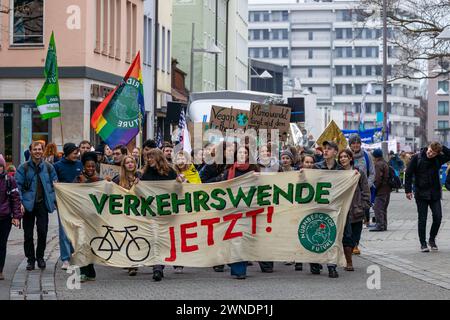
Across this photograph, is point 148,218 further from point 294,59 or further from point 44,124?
point 294,59

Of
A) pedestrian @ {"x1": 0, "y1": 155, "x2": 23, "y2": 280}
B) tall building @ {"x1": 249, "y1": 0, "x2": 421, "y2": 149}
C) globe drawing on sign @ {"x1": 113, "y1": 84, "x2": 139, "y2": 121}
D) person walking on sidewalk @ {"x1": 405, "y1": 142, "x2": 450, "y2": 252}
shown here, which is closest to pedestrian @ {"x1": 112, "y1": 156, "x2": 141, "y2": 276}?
pedestrian @ {"x1": 0, "y1": 155, "x2": 23, "y2": 280}

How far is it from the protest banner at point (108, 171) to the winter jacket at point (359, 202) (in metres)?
3.33

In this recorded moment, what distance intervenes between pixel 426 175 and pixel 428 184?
0.50 ft

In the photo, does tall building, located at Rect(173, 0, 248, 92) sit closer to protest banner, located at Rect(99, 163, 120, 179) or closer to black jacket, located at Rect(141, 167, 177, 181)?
protest banner, located at Rect(99, 163, 120, 179)

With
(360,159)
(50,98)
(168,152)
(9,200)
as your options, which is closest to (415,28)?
(50,98)

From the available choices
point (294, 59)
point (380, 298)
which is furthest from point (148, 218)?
point (294, 59)

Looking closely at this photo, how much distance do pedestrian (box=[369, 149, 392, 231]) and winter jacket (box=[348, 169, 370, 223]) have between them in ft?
27.9

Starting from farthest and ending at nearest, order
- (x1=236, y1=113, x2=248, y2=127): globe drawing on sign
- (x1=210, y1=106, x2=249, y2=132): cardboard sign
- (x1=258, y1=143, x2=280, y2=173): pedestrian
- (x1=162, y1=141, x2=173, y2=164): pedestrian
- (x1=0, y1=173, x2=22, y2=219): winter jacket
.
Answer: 1. (x1=236, y1=113, x2=248, y2=127): globe drawing on sign
2. (x1=210, y1=106, x2=249, y2=132): cardboard sign
3. (x1=162, y1=141, x2=173, y2=164): pedestrian
4. (x1=258, y1=143, x2=280, y2=173): pedestrian
5. (x1=0, y1=173, x2=22, y2=219): winter jacket

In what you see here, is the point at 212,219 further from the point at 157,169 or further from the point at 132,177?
the point at 132,177

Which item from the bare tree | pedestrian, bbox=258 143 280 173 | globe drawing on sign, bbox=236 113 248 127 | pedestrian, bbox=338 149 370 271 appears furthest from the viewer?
the bare tree

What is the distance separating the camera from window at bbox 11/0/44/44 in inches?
1590

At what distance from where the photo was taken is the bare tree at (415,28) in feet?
131

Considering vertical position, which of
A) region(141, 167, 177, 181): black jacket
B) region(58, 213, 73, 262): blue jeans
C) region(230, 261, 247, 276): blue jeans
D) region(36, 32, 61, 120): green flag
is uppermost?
region(36, 32, 61, 120): green flag

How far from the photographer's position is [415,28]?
4131 centimetres
